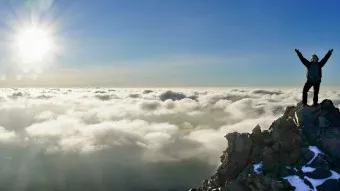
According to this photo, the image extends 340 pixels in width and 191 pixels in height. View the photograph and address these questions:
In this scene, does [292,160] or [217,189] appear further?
[217,189]

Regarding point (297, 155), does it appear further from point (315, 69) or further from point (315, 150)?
point (315, 69)

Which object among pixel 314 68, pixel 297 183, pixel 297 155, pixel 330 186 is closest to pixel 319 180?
pixel 330 186

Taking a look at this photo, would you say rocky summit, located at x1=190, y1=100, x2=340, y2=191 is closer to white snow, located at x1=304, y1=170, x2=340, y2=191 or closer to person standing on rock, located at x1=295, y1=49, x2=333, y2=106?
white snow, located at x1=304, y1=170, x2=340, y2=191

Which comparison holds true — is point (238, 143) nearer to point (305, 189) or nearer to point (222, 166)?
point (222, 166)

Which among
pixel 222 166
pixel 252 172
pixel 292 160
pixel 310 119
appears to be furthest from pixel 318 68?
pixel 222 166

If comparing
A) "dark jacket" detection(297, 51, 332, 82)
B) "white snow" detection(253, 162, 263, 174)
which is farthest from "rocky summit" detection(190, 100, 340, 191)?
"dark jacket" detection(297, 51, 332, 82)

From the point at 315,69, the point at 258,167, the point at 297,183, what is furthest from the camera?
the point at 258,167

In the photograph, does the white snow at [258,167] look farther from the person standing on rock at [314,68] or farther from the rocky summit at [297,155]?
the person standing on rock at [314,68]
